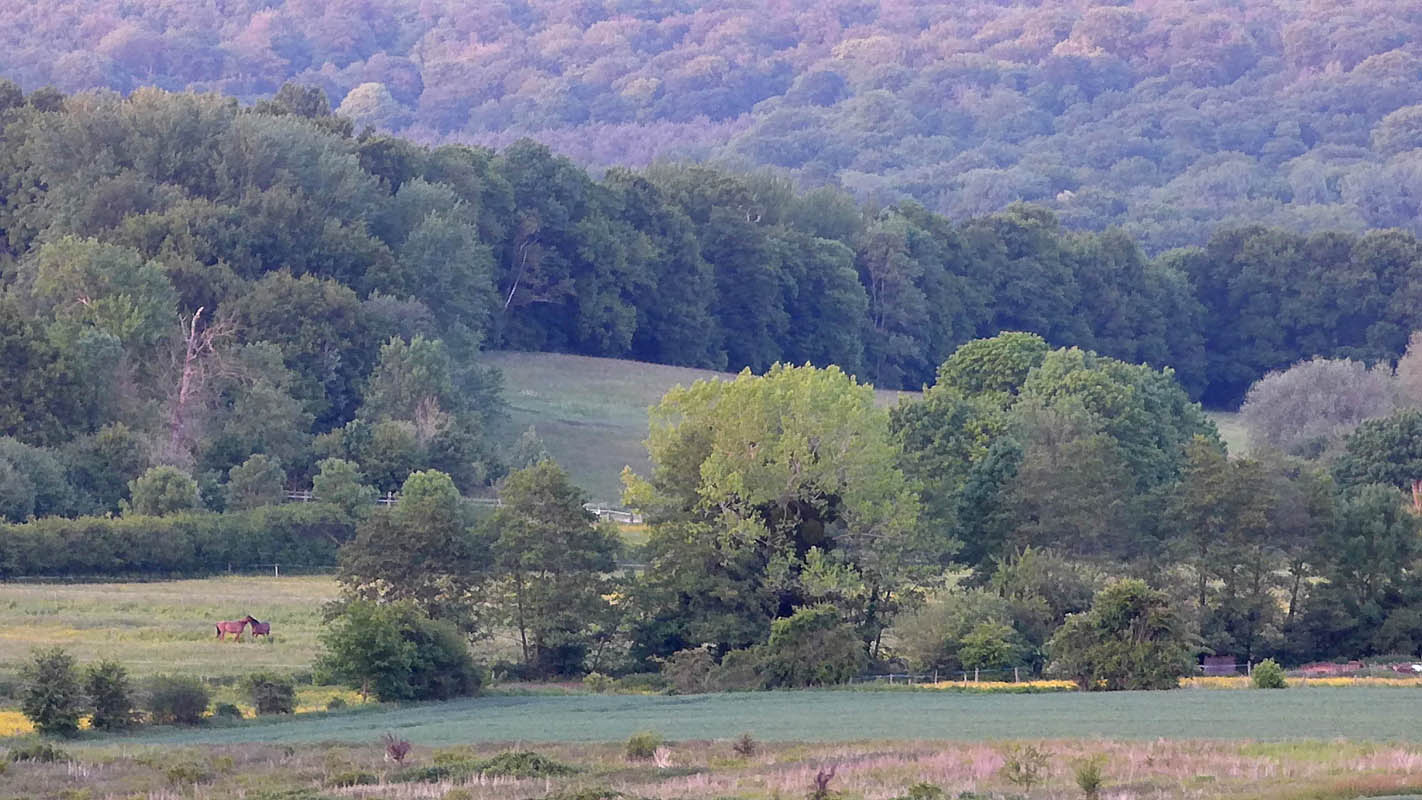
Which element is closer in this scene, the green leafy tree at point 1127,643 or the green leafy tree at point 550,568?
the green leafy tree at point 1127,643

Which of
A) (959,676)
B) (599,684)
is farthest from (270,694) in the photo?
(959,676)

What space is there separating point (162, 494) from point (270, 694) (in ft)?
111

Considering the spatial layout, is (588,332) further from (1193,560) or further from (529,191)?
(1193,560)

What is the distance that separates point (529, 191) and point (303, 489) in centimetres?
4969

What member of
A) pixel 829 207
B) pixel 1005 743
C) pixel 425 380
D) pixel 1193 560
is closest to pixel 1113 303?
pixel 829 207

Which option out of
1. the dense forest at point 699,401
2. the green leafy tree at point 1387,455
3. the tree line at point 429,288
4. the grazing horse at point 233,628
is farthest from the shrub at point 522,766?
the green leafy tree at point 1387,455

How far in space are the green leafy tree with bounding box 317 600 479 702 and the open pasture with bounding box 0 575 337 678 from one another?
95.0 inches

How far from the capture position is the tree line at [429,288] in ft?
311

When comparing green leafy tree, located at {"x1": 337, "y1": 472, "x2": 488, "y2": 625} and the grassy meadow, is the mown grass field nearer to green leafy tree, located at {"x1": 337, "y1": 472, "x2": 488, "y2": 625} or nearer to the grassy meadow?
green leafy tree, located at {"x1": 337, "y1": 472, "x2": 488, "y2": 625}

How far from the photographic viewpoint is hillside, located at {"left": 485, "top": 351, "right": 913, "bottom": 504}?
107062 mm

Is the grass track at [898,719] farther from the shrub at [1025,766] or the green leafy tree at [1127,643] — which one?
the shrub at [1025,766]

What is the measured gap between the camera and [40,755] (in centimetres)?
4009

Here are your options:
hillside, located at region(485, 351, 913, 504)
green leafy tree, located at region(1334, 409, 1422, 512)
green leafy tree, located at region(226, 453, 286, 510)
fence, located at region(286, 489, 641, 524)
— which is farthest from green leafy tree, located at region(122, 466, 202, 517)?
green leafy tree, located at region(1334, 409, 1422, 512)

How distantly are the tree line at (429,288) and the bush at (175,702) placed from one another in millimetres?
34414
